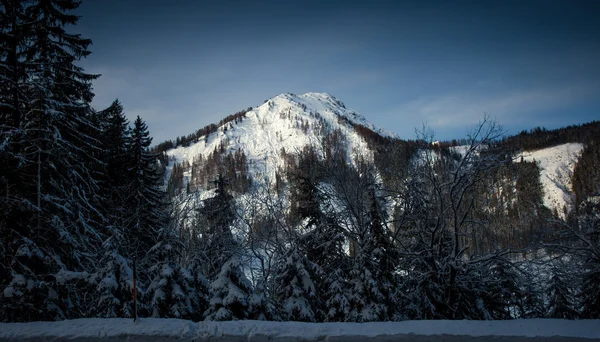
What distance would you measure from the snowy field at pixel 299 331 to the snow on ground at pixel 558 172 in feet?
510

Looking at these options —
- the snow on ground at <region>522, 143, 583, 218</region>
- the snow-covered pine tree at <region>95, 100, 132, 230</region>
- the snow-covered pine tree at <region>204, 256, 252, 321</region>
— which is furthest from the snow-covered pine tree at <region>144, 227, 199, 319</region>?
the snow on ground at <region>522, 143, 583, 218</region>

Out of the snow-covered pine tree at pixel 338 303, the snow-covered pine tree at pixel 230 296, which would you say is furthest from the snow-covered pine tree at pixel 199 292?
the snow-covered pine tree at pixel 338 303

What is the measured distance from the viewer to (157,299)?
782 cm

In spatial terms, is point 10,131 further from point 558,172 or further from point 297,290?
point 558,172

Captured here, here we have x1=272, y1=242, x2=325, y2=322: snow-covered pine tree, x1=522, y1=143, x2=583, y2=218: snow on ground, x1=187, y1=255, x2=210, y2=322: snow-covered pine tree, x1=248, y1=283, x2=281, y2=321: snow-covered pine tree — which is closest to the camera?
x1=248, y1=283, x2=281, y2=321: snow-covered pine tree

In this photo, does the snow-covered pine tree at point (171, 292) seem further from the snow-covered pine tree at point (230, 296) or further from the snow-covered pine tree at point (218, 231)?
the snow-covered pine tree at point (218, 231)

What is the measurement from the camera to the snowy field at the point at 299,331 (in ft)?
11.7

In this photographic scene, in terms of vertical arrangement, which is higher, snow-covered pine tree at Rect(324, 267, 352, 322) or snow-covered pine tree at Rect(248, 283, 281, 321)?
snow-covered pine tree at Rect(248, 283, 281, 321)

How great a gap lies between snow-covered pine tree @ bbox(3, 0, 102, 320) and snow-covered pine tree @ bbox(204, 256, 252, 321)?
131 inches

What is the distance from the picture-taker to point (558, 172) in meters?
165

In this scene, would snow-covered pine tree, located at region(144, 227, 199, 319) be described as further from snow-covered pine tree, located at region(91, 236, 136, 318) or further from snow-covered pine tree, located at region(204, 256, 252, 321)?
snow-covered pine tree, located at region(204, 256, 252, 321)

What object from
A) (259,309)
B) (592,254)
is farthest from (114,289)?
(592,254)

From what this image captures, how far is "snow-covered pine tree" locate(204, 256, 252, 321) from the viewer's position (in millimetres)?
7438

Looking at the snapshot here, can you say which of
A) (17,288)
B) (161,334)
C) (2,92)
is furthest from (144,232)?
(161,334)
